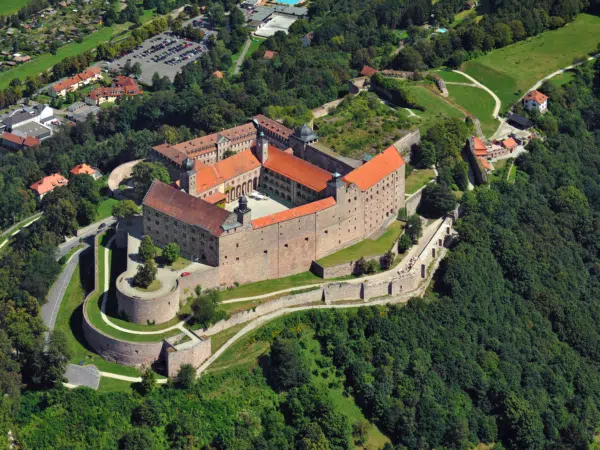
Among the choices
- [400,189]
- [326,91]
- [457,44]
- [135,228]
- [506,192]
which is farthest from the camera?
[457,44]

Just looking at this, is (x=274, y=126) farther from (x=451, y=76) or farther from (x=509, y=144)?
(x=451, y=76)

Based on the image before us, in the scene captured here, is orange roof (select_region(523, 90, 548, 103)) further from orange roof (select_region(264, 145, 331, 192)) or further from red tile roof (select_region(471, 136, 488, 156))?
orange roof (select_region(264, 145, 331, 192))

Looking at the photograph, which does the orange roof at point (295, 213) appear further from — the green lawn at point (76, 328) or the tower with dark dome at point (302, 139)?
the green lawn at point (76, 328)

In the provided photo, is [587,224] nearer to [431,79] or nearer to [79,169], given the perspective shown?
[431,79]

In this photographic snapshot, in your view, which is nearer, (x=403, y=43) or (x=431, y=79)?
(x=431, y=79)

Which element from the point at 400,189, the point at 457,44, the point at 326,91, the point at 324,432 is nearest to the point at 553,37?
the point at 457,44

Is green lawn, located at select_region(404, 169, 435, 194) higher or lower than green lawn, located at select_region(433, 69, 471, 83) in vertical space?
higher

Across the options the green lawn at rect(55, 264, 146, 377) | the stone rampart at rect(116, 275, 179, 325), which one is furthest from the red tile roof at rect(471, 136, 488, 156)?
the green lawn at rect(55, 264, 146, 377)

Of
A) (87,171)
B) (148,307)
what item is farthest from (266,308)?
(87,171)
